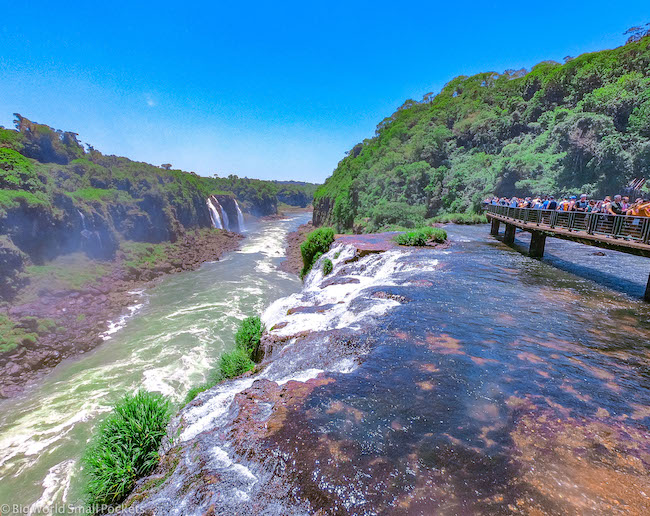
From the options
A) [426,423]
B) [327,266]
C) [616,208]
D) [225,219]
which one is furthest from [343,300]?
[225,219]

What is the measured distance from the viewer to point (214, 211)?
275 ft

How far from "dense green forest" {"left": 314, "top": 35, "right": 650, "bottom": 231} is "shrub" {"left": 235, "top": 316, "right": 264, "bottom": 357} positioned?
26.5 metres

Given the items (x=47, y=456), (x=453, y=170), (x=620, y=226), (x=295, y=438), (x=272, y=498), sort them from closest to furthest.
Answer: (x=272, y=498) < (x=295, y=438) < (x=620, y=226) < (x=47, y=456) < (x=453, y=170)

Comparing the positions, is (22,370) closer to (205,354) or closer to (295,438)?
(205,354)

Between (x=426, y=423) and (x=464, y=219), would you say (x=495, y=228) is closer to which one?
(x=464, y=219)

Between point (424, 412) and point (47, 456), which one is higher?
point (424, 412)

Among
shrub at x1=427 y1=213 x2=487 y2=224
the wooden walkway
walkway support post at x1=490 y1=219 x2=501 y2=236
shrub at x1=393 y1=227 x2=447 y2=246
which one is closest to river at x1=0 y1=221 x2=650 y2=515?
the wooden walkway

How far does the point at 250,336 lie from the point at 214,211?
255 feet

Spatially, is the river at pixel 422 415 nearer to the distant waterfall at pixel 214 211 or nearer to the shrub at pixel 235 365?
the shrub at pixel 235 365

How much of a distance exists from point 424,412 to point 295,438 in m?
2.06

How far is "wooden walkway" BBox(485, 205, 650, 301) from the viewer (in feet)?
32.7

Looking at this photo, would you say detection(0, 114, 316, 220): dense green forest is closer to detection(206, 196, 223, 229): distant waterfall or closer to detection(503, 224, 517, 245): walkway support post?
detection(206, 196, 223, 229): distant waterfall

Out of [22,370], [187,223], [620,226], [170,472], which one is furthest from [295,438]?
[187,223]

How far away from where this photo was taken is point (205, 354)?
18891mm
